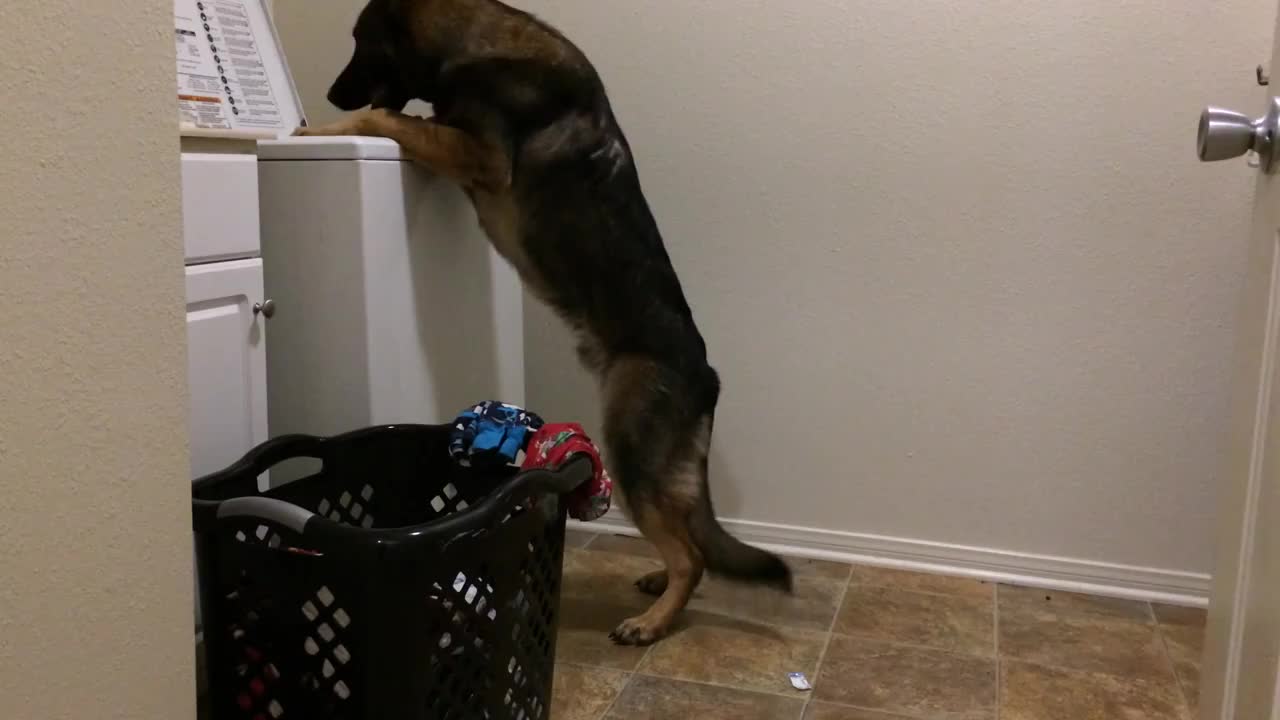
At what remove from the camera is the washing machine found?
1677 millimetres

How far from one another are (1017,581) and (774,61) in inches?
49.8

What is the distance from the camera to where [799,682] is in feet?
5.73

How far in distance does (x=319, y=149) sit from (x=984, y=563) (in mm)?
1640

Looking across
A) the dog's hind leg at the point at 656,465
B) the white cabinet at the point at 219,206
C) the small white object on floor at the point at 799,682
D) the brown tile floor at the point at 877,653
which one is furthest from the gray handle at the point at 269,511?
the small white object on floor at the point at 799,682

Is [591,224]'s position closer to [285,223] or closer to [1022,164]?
[285,223]

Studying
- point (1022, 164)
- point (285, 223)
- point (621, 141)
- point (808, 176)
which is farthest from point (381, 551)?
point (1022, 164)

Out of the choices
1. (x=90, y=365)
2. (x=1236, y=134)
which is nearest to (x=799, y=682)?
(x=1236, y=134)

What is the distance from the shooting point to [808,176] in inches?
87.4

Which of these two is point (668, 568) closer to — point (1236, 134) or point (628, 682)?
point (628, 682)

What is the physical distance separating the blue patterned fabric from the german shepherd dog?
1.33 feet

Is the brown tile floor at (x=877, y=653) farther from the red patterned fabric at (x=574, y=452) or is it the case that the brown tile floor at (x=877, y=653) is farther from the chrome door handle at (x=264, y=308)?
the chrome door handle at (x=264, y=308)

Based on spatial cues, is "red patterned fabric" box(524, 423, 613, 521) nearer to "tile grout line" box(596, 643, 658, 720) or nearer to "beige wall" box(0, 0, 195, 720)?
A: "tile grout line" box(596, 643, 658, 720)

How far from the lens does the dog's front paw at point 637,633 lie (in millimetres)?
1894

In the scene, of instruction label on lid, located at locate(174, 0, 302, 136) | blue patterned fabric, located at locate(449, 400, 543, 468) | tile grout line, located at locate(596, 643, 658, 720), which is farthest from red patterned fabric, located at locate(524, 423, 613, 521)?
instruction label on lid, located at locate(174, 0, 302, 136)
